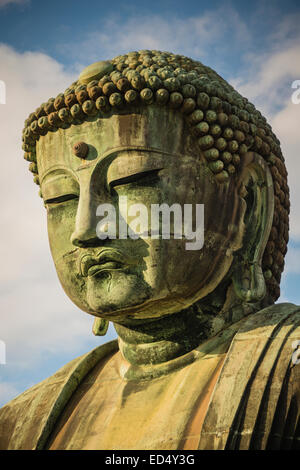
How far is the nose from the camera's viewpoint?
26.2 feet

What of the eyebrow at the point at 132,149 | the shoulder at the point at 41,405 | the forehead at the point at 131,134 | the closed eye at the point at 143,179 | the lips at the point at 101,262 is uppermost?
the forehead at the point at 131,134

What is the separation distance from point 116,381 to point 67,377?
0.53 m

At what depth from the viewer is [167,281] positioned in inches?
314

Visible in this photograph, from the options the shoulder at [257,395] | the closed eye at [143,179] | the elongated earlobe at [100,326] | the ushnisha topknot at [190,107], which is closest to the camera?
the shoulder at [257,395]

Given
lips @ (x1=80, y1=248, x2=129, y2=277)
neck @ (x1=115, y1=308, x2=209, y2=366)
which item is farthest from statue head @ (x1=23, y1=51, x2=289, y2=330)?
neck @ (x1=115, y1=308, x2=209, y2=366)

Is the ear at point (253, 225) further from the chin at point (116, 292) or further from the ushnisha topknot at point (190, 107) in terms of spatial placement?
the chin at point (116, 292)

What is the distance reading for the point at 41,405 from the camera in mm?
A: 8742

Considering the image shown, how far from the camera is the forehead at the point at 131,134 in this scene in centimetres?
817

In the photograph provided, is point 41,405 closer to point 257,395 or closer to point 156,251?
point 156,251

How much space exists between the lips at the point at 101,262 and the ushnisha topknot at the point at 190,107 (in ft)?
4.06

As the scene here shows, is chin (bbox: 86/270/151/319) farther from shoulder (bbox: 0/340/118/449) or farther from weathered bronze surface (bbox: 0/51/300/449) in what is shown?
shoulder (bbox: 0/340/118/449)

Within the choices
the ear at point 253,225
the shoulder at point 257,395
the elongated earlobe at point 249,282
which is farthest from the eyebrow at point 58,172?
the shoulder at point 257,395

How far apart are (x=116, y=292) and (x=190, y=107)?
72.8 inches

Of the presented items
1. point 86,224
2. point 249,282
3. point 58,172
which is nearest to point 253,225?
point 249,282
